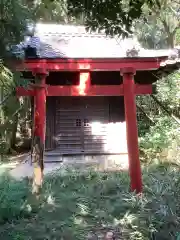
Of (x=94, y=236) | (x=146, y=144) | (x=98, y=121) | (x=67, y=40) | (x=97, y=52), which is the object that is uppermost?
(x=67, y=40)

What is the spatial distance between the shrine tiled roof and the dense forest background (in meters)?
0.59

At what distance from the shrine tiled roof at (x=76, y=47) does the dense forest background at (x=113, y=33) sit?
59 cm

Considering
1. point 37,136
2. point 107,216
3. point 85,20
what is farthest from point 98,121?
point 85,20

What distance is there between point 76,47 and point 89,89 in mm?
1698

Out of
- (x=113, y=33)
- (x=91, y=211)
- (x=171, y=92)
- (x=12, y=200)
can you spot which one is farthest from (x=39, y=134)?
(x=171, y=92)

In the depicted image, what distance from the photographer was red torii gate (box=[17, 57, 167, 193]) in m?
6.37

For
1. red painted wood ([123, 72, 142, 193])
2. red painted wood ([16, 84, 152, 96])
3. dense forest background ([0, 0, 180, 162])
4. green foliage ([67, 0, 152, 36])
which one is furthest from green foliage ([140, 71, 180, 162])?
green foliage ([67, 0, 152, 36])

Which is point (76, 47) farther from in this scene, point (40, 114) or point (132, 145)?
point (132, 145)

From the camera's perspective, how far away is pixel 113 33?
9.12 feet

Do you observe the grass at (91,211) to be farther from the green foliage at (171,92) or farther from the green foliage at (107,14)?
the green foliage at (171,92)

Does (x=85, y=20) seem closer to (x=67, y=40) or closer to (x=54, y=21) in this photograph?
(x=67, y=40)

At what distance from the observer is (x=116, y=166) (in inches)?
385

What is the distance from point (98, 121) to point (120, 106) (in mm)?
826

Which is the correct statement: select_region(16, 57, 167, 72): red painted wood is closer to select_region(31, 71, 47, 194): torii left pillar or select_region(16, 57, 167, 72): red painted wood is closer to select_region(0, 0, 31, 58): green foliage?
select_region(31, 71, 47, 194): torii left pillar
